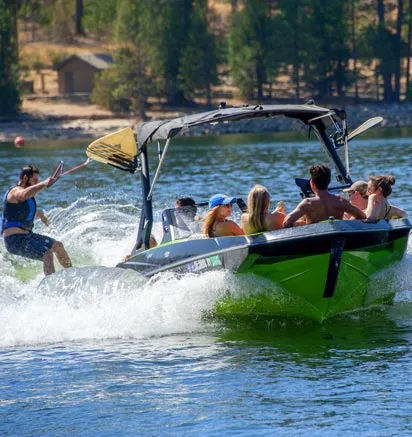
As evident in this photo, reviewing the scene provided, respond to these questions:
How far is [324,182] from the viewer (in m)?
12.9

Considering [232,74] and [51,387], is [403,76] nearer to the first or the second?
[232,74]

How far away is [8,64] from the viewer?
265ft

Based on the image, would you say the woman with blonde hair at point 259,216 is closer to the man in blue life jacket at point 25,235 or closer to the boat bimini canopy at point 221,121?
the boat bimini canopy at point 221,121

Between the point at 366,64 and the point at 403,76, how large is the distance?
7.87 meters

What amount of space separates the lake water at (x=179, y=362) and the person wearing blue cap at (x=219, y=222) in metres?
0.49

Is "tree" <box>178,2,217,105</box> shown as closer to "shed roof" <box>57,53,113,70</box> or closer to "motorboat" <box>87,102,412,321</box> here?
"shed roof" <box>57,53,113,70</box>

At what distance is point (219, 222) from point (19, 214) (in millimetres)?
3547

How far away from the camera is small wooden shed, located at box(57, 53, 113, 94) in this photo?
278ft

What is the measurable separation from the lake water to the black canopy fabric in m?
1.77

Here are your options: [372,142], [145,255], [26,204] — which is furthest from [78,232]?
[372,142]

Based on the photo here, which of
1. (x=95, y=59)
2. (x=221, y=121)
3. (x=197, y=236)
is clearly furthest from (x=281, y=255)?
(x=95, y=59)

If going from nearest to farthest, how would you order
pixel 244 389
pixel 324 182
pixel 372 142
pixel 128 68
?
pixel 244 389 → pixel 324 182 → pixel 372 142 → pixel 128 68

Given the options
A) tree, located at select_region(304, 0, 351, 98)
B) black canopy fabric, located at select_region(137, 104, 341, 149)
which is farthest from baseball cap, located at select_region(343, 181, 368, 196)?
tree, located at select_region(304, 0, 351, 98)

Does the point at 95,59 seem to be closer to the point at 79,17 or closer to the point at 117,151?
the point at 79,17
